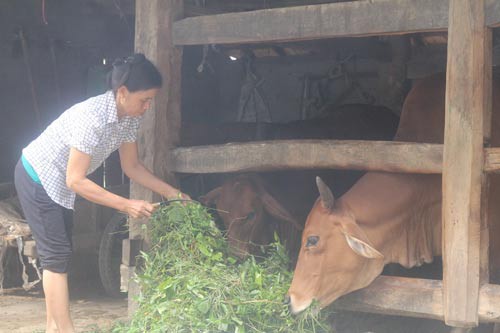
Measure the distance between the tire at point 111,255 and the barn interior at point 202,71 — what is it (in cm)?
55

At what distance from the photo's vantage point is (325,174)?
731 centimetres

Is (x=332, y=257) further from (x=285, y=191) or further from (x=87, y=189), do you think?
(x=285, y=191)

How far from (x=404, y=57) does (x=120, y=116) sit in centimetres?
431

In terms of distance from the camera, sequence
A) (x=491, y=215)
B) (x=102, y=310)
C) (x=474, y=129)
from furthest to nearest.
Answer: (x=102, y=310), (x=491, y=215), (x=474, y=129)

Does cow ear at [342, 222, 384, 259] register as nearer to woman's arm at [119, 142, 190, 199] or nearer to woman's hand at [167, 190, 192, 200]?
woman's hand at [167, 190, 192, 200]

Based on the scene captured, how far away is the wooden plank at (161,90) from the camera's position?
567 cm

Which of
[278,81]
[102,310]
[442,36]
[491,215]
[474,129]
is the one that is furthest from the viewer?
[278,81]

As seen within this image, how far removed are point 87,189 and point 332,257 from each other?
5.11 ft

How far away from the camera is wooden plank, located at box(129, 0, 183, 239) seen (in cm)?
567

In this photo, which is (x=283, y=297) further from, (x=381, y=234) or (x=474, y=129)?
(x=474, y=129)

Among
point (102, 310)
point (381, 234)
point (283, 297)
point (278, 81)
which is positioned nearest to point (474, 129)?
point (381, 234)

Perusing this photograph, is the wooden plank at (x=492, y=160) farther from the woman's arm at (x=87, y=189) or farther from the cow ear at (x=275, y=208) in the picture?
the cow ear at (x=275, y=208)

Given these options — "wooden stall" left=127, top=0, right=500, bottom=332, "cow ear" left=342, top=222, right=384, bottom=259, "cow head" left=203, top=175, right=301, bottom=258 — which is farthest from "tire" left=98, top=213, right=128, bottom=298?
"cow ear" left=342, top=222, right=384, bottom=259

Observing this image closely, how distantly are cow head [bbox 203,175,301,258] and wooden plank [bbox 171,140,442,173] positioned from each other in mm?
948
